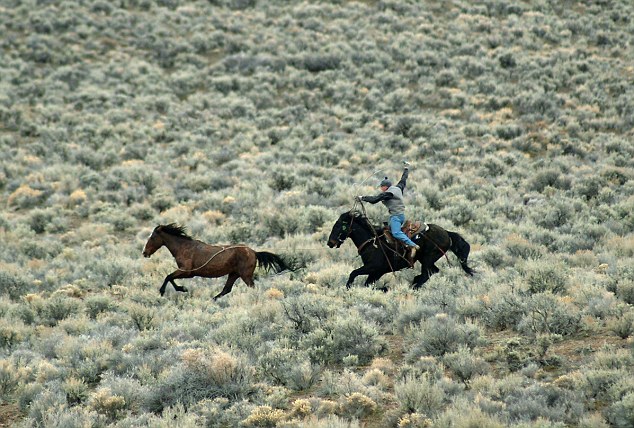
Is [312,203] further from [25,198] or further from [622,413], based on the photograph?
[622,413]

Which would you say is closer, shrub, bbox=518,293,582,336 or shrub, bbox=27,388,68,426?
shrub, bbox=27,388,68,426

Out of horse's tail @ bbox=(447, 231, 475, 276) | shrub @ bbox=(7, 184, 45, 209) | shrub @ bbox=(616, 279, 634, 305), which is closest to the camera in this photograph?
shrub @ bbox=(616, 279, 634, 305)

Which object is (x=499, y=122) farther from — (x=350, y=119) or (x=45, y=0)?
(x=45, y=0)

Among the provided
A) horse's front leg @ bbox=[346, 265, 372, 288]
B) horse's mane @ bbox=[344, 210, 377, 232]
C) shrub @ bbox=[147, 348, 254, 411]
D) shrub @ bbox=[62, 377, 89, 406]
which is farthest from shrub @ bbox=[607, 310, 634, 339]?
shrub @ bbox=[62, 377, 89, 406]

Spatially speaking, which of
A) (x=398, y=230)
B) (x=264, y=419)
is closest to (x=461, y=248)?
(x=398, y=230)

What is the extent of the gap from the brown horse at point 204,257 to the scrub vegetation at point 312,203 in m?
0.59

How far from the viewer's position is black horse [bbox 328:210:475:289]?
12141 mm

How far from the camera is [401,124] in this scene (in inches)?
1083

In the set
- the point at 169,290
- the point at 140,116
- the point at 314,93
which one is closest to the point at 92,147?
the point at 140,116

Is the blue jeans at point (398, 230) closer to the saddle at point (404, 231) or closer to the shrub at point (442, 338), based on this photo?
the saddle at point (404, 231)

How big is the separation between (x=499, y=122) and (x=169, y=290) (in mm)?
18153

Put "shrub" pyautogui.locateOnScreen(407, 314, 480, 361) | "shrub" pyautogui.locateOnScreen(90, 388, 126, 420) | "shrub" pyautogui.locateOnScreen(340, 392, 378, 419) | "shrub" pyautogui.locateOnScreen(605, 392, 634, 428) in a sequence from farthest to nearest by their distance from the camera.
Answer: "shrub" pyautogui.locateOnScreen(407, 314, 480, 361), "shrub" pyautogui.locateOnScreen(90, 388, 126, 420), "shrub" pyautogui.locateOnScreen(340, 392, 378, 419), "shrub" pyautogui.locateOnScreen(605, 392, 634, 428)

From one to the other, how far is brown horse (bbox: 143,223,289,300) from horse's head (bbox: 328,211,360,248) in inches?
51.2

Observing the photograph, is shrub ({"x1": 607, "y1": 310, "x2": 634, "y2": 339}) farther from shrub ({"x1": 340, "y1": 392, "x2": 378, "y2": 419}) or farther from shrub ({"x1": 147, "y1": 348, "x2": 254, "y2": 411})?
shrub ({"x1": 147, "y1": 348, "x2": 254, "y2": 411})
